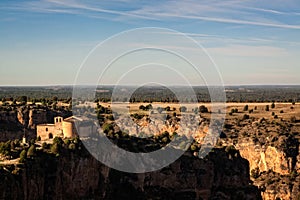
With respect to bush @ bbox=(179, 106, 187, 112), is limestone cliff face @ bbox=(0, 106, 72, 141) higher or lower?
lower

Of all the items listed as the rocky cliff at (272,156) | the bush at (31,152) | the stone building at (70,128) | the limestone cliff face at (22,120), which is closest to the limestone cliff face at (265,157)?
the rocky cliff at (272,156)

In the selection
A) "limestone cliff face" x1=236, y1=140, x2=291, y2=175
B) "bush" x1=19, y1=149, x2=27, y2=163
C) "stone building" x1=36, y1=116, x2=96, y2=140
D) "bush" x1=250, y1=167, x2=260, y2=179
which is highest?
"stone building" x1=36, y1=116, x2=96, y2=140

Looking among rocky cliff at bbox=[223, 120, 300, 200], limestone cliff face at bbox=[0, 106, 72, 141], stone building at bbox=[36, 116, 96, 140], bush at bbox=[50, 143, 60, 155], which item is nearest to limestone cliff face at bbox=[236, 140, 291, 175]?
rocky cliff at bbox=[223, 120, 300, 200]

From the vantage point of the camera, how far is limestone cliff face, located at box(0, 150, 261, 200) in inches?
1039

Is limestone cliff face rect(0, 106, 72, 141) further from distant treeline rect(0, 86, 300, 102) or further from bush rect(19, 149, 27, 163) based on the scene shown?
bush rect(19, 149, 27, 163)

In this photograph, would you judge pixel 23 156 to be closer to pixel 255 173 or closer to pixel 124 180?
pixel 124 180

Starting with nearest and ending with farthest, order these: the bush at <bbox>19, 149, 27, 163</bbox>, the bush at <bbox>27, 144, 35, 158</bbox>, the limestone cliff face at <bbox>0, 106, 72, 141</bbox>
A: 1. the bush at <bbox>19, 149, 27, 163</bbox>
2. the bush at <bbox>27, 144, 35, 158</bbox>
3. the limestone cliff face at <bbox>0, 106, 72, 141</bbox>

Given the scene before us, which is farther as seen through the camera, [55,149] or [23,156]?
[55,149]

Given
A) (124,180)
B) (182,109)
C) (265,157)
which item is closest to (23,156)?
(124,180)

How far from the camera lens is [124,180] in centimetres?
3412

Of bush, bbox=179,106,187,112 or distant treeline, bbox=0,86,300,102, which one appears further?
bush, bbox=179,106,187,112

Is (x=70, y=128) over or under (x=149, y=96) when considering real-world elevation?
under

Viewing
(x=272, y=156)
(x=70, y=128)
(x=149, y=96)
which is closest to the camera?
(x=70, y=128)

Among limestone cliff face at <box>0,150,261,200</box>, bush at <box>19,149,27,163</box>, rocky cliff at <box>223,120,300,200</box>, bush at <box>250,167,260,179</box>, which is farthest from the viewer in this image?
bush at <box>250,167,260,179</box>
